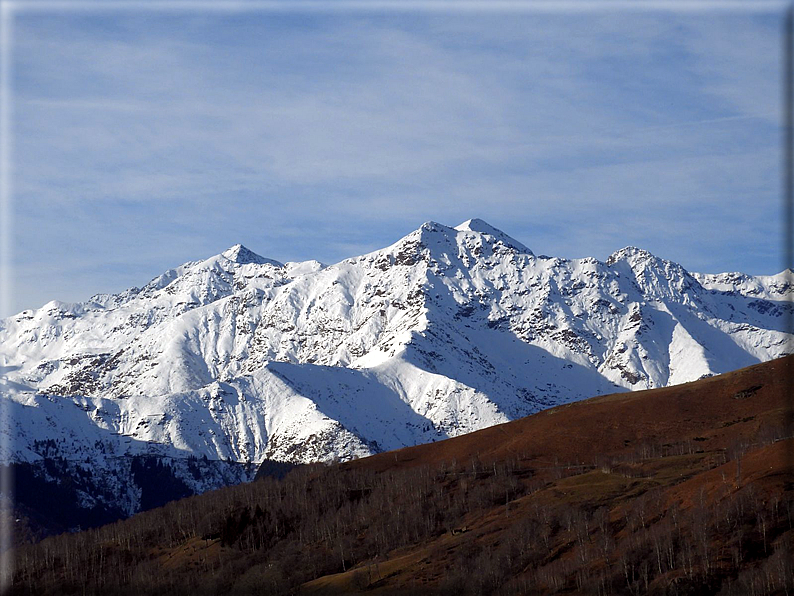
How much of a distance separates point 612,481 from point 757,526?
50.7 meters

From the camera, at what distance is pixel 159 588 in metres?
194

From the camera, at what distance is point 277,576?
18238cm

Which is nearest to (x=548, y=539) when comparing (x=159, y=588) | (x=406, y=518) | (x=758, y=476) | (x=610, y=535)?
(x=610, y=535)

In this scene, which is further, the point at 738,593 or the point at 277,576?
the point at 277,576

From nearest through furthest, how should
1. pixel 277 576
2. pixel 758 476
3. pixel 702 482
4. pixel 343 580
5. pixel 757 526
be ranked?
pixel 757 526 < pixel 758 476 < pixel 702 482 < pixel 343 580 < pixel 277 576

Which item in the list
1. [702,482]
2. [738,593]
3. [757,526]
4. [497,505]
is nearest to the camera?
[738,593]

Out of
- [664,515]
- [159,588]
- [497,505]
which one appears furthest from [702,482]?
[159,588]

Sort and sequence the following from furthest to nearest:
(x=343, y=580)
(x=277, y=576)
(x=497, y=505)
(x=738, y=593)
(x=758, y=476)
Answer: (x=497, y=505) < (x=277, y=576) < (x=343, y=580) < (x=758, y=476) < (x=738, y=593)

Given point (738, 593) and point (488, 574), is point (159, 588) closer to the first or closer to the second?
point (488, 574)

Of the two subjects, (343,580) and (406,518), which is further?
(406,518)

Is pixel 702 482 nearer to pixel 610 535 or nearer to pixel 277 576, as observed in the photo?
pixel 610 535

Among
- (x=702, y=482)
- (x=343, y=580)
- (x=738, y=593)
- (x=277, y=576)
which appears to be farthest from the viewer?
(x=277, y=576)

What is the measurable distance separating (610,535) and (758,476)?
72.6ft

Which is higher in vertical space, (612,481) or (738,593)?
(612,481)
